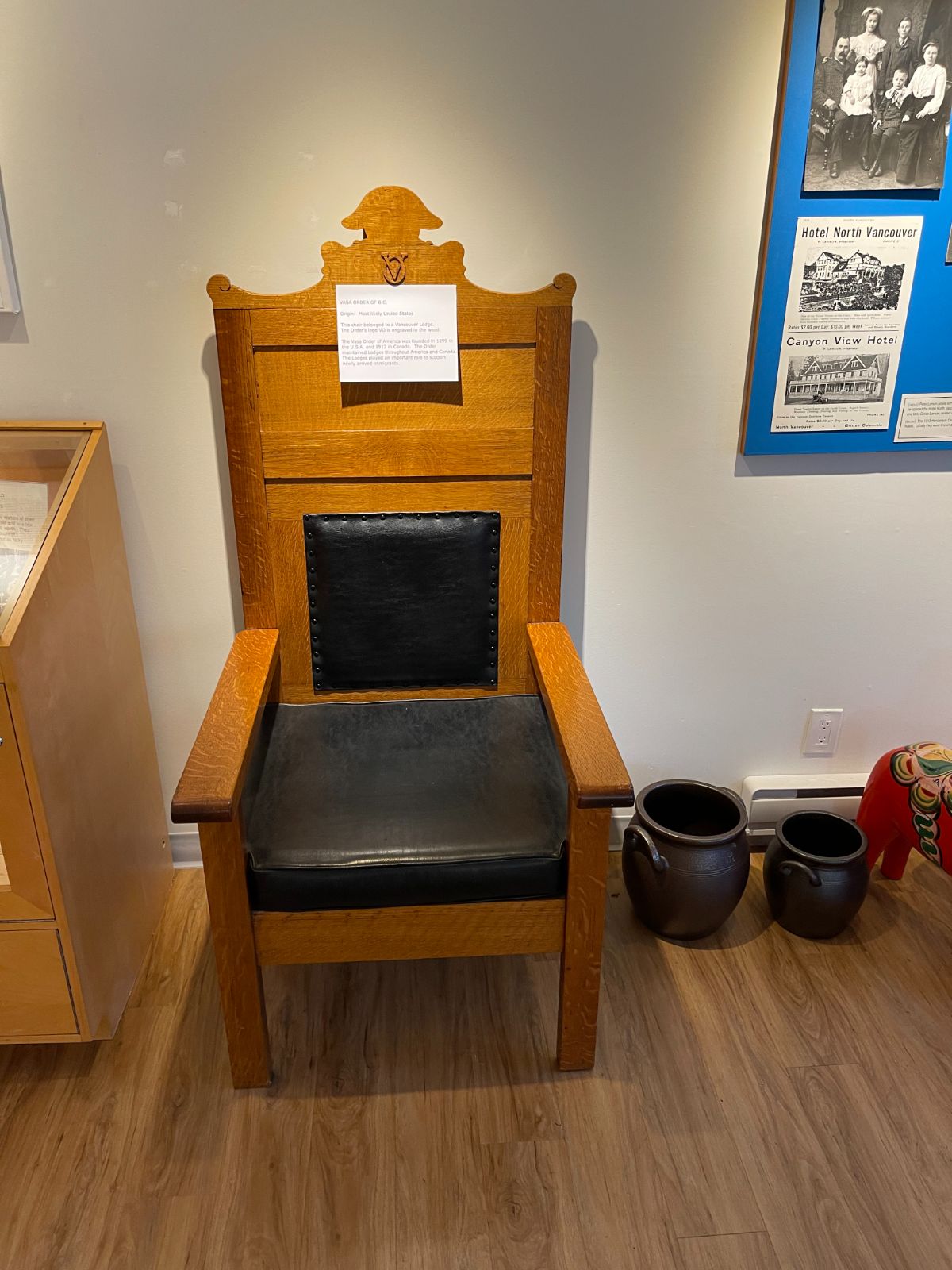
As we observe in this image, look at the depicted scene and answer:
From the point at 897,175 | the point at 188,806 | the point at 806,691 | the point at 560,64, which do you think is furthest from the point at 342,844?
the point at 897,175

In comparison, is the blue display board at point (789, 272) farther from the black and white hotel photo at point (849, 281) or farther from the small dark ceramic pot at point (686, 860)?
the small dark ceramic pot at point (686, 860)

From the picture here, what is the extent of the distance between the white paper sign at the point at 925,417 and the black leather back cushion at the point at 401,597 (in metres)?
0.86

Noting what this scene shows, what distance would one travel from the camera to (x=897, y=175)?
5.02 ft

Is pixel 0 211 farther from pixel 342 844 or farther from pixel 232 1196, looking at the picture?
Answer: pixel 232 1196

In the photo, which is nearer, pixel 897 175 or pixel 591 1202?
pixel 591 1202

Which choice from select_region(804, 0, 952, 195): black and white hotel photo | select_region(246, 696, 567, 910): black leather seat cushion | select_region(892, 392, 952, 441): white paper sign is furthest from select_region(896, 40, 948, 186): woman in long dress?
select_region(246, 696, 567, 910): black leather seat cushion

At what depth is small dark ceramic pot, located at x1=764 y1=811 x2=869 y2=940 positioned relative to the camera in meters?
1.69

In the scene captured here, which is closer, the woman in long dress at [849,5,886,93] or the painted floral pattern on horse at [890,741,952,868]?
the woman in long dress at [849,5,886,93]

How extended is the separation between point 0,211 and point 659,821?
170 cm

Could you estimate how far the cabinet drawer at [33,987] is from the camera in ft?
4.41

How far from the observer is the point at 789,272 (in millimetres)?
1594

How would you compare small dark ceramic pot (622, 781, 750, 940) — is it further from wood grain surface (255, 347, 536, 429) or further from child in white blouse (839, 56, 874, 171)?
child in white blouse (839, 56, 874, 171)

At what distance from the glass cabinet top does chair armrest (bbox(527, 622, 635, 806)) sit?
0.84m

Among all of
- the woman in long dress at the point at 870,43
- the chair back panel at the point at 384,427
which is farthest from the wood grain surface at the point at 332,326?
the woman in long dress at the point at 870,43
